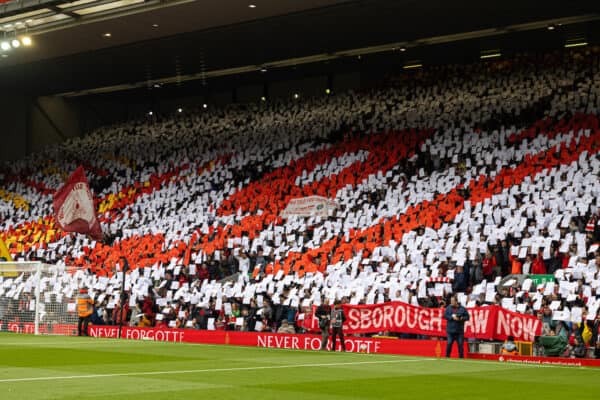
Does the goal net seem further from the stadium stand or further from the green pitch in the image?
the green pitch

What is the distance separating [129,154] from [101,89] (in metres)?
4.96

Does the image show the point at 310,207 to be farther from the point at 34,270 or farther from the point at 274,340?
the point at 274,340

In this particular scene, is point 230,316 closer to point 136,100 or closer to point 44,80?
point 44,80

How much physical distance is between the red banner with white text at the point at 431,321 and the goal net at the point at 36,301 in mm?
8702

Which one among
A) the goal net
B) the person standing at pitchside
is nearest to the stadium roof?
the goal net

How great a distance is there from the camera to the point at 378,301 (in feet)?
76.8

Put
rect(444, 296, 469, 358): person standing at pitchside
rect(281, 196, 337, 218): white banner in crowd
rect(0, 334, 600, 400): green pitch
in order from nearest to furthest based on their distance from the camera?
rect(0, 334, 600, 400): green pitch < rect(444, 296, 469, 358): person standing at pitchside < rect(281, 196, 337, 218): white banner in crowd

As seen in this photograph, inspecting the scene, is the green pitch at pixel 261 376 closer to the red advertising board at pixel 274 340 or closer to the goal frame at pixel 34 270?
the red advertising board at pixel 274 340

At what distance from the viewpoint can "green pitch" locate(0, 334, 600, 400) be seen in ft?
36.4

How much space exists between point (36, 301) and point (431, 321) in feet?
37.5

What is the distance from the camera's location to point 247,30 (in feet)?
110

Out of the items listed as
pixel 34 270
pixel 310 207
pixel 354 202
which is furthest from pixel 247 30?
pixel 34 270

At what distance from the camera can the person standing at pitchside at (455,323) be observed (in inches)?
750

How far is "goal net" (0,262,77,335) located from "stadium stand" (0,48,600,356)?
39 centimetres
